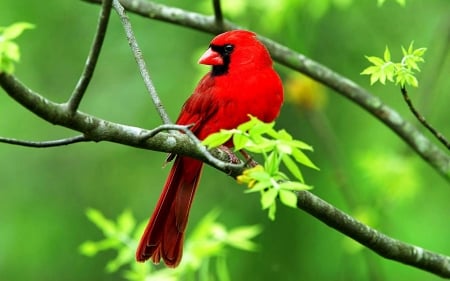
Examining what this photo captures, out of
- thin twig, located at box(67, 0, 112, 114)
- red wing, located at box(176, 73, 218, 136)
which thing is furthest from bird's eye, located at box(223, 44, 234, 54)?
thin twig, located at box(67, 0, 112, 114)

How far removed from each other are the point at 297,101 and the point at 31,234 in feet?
7.89

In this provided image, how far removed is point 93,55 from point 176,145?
43 centimetres

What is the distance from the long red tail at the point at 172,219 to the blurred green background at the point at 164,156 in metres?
1.75

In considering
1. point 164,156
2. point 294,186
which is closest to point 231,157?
point 294,186

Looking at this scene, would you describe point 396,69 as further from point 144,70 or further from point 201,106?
point 201,106

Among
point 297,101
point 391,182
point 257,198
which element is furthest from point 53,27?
point 391,182

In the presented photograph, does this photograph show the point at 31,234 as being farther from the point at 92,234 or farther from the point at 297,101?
the point at 297,101

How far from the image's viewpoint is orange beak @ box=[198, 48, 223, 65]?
3.66 m

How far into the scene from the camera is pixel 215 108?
11.7 ft

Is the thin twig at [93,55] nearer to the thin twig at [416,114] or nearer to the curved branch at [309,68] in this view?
the thin twig at [416,114]

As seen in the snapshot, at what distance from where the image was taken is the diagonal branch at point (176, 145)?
2.26 meters

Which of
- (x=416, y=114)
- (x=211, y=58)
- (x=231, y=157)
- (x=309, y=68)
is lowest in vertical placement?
(x=231, y=157)

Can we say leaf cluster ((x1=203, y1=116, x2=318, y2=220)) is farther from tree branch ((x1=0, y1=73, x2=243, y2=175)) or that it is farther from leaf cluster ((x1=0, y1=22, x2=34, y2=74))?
leaf cluster ((x1=0, y1=22, x2=34, y2=74))

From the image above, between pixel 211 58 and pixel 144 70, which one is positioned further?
pixel 211 58
